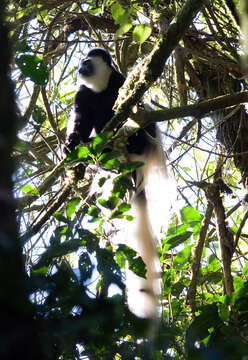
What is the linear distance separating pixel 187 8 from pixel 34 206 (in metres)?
1.29

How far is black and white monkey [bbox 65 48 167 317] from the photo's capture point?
2029 millimetres

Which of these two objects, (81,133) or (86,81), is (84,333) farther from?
(86,81)

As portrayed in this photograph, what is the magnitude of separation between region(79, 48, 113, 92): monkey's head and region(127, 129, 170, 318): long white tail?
67 centimetres

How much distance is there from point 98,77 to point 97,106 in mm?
210

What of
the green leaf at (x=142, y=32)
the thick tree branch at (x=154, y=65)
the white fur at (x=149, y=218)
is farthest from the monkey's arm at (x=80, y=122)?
the green leaf at (x=142, y=32)

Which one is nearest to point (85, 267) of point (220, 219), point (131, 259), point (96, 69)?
point (131, 259)

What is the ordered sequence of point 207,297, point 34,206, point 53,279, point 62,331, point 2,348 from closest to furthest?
point 2,348
point 62,331
point 53,279
point 207,297
point 34,206

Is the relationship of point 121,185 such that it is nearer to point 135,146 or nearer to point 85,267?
point 85,267

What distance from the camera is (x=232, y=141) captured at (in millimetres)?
2490

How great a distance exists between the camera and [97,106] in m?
3.41

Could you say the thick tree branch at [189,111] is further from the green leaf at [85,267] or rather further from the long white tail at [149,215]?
the green leaf at [85,267]

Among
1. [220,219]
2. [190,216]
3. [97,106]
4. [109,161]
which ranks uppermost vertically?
[97,106]

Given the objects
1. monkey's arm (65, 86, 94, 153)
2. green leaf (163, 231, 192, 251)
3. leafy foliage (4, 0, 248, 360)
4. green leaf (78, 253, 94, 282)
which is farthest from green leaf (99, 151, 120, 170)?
monkey's arm (65, 86, 94, 153)


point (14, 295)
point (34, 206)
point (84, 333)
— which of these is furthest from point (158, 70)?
point (14, 295)
